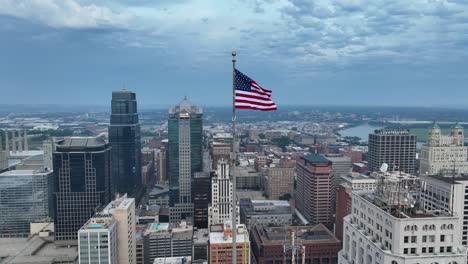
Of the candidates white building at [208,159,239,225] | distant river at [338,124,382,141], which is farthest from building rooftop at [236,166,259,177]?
distant river at [338,124,382,141]

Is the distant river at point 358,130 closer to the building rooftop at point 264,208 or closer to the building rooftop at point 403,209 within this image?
the building rooftop at point 264,208

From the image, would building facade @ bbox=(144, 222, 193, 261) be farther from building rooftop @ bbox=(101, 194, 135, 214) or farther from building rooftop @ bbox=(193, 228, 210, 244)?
building rooftop @ bbox=(101, 194, 135, 214)

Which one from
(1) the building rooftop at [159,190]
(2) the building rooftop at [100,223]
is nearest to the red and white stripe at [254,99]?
(2) the building rooftop at [100,223]

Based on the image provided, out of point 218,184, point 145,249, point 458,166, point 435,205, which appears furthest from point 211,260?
point 458,166

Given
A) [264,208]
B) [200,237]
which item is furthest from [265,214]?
[200,237]

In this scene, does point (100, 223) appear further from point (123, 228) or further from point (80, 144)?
point (80, 144)

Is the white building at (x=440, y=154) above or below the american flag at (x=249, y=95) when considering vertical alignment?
below
